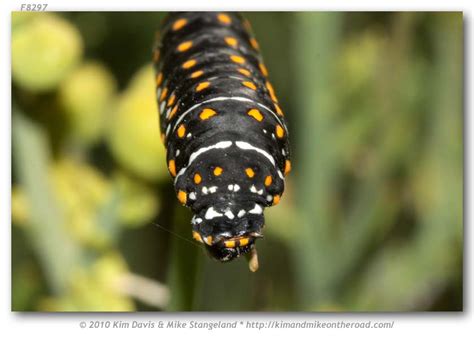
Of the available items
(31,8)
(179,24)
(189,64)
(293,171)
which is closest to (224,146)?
(189,64)

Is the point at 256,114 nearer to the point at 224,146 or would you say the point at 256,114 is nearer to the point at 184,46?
the point at 224,146

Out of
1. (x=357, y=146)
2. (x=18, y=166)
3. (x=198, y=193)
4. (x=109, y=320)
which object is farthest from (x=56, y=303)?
(x=357, y=146)

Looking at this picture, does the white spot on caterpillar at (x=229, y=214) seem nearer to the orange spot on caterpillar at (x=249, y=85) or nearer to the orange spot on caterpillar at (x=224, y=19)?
the orange spot on caterpillar at (x=249, y=85)

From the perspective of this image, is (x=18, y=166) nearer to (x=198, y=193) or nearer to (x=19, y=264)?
(x=19, y=264)

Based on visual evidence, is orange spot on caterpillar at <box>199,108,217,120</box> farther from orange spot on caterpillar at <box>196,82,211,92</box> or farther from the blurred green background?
the blurred green background

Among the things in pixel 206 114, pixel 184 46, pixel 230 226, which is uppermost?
pixel 184 46

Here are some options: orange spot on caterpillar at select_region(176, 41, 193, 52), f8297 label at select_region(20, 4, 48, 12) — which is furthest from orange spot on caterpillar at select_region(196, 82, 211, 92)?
f8297 label at select_region(20, 4, 48, 12)
